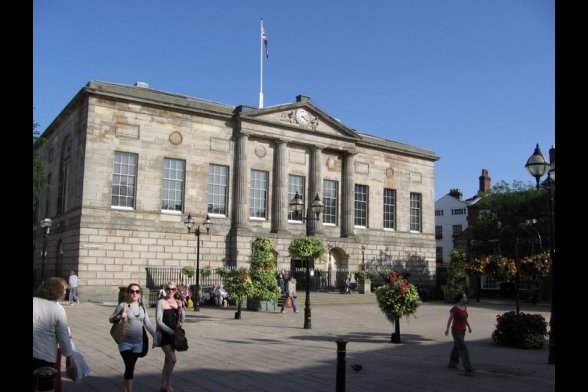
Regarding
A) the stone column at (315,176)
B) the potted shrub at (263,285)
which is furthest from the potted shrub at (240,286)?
the stone column at (315,176)

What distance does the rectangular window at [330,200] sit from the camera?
39.5 m

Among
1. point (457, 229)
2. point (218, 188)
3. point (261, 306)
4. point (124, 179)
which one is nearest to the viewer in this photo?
point (261, 306)

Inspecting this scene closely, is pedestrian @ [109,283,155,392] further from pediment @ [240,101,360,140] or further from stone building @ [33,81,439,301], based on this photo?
pediment @ [240,101,360,140]

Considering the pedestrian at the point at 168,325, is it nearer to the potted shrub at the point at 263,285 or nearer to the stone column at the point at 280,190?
the potted shrub at the point at 263,285

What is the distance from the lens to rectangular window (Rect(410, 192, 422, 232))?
44.9 metres

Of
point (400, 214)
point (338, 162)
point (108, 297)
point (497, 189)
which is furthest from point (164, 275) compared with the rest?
point (497, 189)

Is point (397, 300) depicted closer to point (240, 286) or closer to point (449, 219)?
point (240, 286)

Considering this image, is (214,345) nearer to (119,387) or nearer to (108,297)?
(119,387)

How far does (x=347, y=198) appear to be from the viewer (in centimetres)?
3975

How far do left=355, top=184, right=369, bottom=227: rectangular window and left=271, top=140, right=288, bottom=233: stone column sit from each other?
6.84m

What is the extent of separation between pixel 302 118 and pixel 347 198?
22.3 ft

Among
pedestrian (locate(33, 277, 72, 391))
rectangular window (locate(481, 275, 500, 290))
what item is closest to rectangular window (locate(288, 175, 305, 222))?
rectangular window (locate(481, 275, 500, 290))

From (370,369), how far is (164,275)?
22242mm

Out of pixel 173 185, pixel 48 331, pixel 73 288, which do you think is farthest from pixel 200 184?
pixel 48 331
